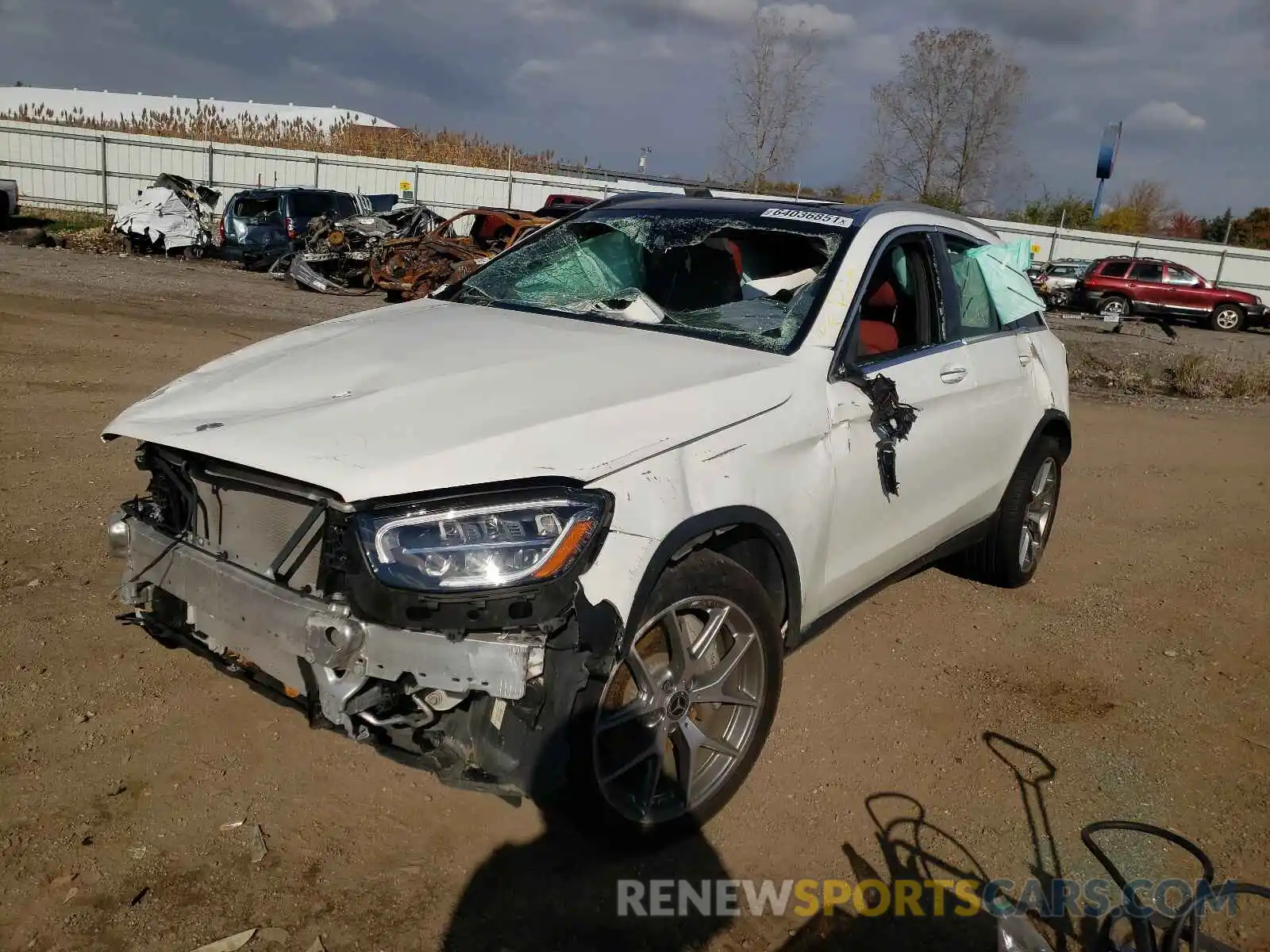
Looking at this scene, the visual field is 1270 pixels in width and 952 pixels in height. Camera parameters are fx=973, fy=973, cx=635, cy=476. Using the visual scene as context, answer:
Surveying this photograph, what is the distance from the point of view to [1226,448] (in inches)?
363

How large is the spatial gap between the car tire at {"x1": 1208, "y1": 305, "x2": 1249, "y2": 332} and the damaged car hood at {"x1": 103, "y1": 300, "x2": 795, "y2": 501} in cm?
2615

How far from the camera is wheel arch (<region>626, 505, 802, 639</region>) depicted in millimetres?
2439

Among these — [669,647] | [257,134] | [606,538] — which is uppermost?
[257,134]

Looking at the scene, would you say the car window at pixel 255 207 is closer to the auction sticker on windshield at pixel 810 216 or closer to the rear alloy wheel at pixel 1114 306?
the auction sticker on windshield at pixel 810 216

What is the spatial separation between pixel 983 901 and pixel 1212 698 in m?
1.99

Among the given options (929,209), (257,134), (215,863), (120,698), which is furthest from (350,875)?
(257,134)

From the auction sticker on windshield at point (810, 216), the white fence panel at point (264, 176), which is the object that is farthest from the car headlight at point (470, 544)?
the white fence panel at point (264, 176)

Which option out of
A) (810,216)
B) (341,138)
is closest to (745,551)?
(810,216)

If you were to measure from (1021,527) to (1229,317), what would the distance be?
24231 mm

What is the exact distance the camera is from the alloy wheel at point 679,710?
8.48ft

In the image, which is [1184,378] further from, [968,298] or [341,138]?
[341,138]

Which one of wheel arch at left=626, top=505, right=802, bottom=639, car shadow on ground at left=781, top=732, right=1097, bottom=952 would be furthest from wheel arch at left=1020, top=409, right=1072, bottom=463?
wheel arch at left=626, top=505, right=802, bottom=639

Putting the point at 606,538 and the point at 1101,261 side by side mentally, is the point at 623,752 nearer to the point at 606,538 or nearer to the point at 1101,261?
the point at 606,538

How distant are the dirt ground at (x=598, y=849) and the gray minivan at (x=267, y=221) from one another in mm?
16165
